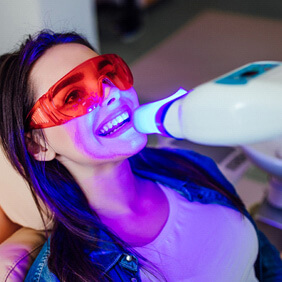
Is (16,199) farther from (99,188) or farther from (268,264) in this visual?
(268,264)

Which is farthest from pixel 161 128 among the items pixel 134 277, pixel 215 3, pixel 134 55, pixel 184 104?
pixel 215 3

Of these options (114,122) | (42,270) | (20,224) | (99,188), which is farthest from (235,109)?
(20,224)

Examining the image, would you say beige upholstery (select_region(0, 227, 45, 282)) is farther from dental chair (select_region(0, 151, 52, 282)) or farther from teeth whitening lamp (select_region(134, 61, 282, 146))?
teeth whitening lamp (select_region(134, 61, 282, 146))

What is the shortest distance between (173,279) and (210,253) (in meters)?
0.11

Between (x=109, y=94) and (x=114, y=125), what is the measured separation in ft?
0.22

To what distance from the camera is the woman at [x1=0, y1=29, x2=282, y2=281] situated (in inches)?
34.9

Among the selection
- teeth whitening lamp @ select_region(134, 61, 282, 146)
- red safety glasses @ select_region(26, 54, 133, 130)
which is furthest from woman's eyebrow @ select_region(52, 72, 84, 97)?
teeth whitening lamp @ select_region(134, 61, 282, 146)

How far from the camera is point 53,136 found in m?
0.91

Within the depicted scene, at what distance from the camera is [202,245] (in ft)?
3.30

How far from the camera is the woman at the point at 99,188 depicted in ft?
2.91

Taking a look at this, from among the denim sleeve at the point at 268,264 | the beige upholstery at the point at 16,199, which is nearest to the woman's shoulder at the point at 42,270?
the beige upholstery at the point at 16,199

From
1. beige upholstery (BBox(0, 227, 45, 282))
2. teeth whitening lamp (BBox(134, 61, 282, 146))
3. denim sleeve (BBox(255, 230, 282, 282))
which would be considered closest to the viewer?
teeth whitening lamp (BBox(134, 61, 282, 146))

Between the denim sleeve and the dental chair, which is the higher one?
the dental chair

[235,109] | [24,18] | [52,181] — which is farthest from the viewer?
[24,18]
